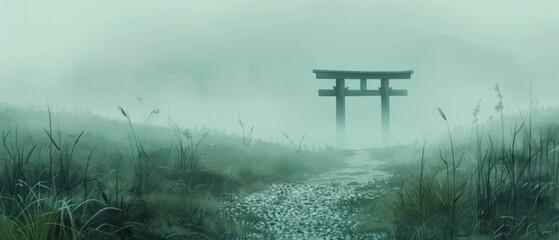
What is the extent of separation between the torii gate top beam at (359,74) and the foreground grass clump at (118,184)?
4584 mm

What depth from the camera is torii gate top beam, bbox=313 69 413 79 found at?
11828 mm

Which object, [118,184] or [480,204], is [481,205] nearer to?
[480,204]

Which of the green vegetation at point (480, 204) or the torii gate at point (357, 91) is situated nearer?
the green vegetation at point (480, 204)

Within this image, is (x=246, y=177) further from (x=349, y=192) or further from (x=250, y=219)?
(x=250, y=219)

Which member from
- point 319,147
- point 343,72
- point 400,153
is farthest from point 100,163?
point 343,72

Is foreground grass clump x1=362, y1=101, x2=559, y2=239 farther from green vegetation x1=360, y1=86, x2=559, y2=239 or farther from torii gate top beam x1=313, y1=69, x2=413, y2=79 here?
torii gate top beam x1=313, y1=69, x2=413, y2=79

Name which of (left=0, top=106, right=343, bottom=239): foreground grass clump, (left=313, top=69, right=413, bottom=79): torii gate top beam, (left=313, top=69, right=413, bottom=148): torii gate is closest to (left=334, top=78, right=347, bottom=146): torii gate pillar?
(left=313, top=69, right=413, bottom=148): torii gate

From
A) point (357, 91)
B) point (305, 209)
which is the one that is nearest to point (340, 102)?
point (357, 91)

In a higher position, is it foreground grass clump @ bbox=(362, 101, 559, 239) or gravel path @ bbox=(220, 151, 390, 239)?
foreground grass clump @ bbox=(362, 101, 559, 239)

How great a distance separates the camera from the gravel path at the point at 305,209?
4402mm

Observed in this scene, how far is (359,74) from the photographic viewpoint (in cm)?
1234

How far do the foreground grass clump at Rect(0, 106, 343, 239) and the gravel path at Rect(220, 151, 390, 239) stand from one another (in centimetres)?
20

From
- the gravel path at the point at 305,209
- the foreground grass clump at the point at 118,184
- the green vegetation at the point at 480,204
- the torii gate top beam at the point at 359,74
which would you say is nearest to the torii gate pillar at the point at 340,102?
the torii gate top beam at the point at 359,74

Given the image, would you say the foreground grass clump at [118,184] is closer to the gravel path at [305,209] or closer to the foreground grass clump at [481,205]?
the gravel path at [305,209]
